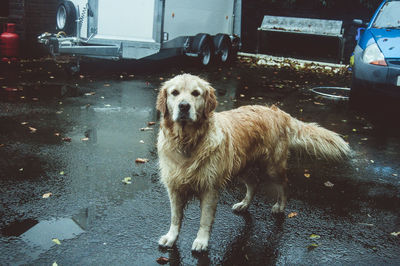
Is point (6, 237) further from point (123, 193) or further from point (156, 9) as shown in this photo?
point (156, 9)

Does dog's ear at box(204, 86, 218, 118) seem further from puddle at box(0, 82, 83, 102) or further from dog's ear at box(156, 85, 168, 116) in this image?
puddle at box(0, 82, 83, 102)

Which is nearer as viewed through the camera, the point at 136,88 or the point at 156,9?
the point at 136,88

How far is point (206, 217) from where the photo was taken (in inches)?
140

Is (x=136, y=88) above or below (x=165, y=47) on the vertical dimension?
below

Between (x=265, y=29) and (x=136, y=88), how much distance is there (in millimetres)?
10082

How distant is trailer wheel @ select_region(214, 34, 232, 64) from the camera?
48.1 ft

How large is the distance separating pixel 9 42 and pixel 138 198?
10318mm

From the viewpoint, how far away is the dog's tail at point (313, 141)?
4398 millimetres

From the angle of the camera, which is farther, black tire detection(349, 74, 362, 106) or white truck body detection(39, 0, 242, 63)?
white truck body detection(39, 0, 242, 63)

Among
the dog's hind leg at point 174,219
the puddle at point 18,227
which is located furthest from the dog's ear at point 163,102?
the puddle at point 18,227

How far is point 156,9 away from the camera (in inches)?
432

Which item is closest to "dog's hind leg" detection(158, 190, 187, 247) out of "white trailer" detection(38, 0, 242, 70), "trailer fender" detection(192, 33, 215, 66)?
"white trailer" detection(38, 0, 242, 70)

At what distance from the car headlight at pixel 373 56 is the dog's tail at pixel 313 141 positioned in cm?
395

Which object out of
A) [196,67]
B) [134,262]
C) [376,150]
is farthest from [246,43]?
[134,262]
